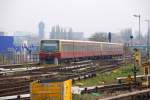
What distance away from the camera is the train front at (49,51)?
160ft

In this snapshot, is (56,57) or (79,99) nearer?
(79,99)

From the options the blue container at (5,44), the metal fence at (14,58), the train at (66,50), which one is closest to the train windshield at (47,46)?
the train at (66,50)

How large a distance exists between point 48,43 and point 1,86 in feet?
87.7

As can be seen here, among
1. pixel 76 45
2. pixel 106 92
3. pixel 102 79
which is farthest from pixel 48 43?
pixel 106 92

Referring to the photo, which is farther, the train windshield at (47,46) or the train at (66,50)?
the train windshield at (47,46)

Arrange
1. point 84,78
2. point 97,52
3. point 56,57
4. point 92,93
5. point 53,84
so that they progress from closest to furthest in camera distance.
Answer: point 53,84
point 92,93
point 84,78
point 56,57
point 97,52

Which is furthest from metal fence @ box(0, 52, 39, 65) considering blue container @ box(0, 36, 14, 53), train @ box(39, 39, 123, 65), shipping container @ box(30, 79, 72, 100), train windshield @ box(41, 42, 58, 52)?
shipping container @ box(30, 79, 72, 100)

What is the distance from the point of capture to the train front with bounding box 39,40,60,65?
48.8 metres

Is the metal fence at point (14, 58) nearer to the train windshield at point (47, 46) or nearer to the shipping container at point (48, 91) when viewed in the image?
the train windshield at point (47, 46)

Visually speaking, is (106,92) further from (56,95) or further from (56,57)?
(56,57)

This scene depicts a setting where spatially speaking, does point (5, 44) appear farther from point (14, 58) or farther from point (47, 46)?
point (47, 46)

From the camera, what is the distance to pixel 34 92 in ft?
43.7

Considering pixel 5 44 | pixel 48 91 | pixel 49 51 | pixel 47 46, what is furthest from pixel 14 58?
pixel 48 91

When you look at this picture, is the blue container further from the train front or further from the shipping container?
the shipping container
